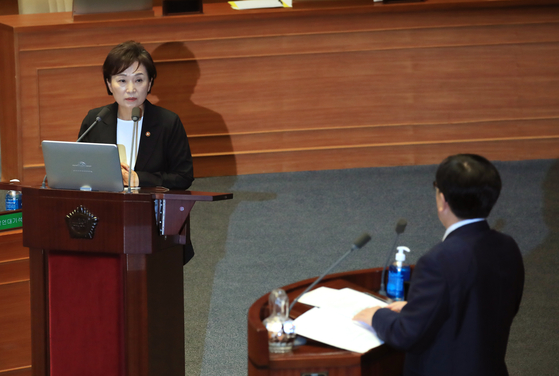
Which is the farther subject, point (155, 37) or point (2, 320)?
point (155, 37)

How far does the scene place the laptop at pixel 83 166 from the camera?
1.88 m

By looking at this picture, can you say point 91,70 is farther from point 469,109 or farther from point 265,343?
point 265,343

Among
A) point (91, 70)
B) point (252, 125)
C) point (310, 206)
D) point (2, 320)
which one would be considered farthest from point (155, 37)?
point (2, 320)

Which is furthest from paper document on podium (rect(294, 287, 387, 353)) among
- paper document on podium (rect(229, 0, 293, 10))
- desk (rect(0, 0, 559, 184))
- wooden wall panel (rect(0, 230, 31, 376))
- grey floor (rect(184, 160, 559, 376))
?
paper document on podium (rect(229, 0, 293, 10))

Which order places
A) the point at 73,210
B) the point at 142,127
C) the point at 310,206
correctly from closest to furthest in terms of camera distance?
the point at 73,210, the point at 142,127, the point at 310,206

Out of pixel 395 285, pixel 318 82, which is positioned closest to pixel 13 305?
pixel 395 285

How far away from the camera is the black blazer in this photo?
2.47 m

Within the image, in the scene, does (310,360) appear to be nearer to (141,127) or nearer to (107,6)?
(141,127)

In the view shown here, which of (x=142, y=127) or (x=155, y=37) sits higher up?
(x=155, y=37)

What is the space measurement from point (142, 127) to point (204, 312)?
3.87ft

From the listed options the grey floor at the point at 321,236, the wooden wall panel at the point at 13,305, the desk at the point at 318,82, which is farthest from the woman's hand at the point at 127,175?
the desk at the point at 318,82

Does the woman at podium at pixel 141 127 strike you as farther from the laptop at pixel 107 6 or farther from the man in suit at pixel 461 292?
the laptop at pixel 107 6

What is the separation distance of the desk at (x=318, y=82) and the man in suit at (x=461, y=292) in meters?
3.55

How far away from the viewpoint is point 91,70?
15.8ft
